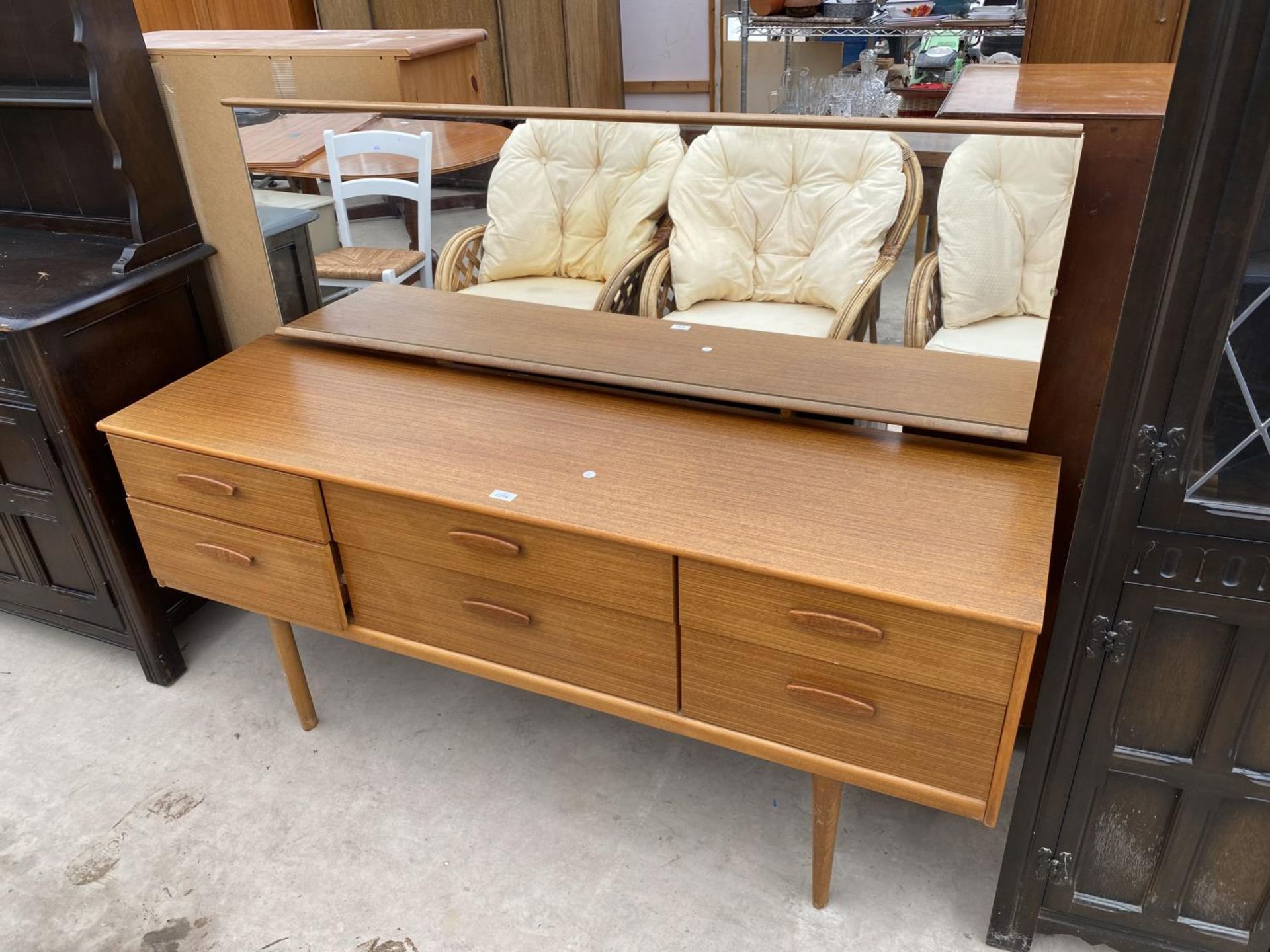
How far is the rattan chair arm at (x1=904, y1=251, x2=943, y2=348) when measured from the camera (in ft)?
4.42

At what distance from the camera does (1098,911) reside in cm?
129

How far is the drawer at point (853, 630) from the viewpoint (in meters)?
1.07

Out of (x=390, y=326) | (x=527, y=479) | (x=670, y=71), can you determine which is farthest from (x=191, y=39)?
(x=670, y=71)

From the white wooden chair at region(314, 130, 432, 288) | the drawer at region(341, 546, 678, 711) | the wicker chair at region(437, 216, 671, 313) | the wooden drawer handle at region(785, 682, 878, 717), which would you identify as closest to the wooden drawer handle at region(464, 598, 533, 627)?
the drawer at region(341, 546, 678, 711)

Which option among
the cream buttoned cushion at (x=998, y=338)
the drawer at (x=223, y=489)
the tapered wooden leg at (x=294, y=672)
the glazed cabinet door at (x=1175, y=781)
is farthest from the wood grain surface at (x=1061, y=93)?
the tapered wooden leg at (x=294, y=672)

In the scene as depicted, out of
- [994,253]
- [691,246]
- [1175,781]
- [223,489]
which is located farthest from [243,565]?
[1175,781]

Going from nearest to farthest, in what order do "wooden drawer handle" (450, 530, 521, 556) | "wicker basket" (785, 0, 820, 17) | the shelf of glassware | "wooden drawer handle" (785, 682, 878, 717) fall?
"wooden drawer handle" (785, 682, 878, 717) → "wooden drawer handle" (450, 530, 521, 556) → the shelf of glassware → "wicker basket" (785, 0, 820, 17)

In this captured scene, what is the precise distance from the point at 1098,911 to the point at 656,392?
1019 mm

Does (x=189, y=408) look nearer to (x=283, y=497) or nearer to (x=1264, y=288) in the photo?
(x=283, y=497)

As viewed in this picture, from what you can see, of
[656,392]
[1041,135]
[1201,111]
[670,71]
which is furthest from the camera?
[670,71]

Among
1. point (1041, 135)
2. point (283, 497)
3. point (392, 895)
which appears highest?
point (1041, 135)

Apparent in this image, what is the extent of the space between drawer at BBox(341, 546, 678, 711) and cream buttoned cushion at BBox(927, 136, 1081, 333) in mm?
666

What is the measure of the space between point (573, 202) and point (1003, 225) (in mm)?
705

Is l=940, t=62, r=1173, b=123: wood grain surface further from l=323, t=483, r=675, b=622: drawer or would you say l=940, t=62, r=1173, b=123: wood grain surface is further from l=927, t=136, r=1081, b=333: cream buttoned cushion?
l=323, t=483, r=675, b=622: drawer
